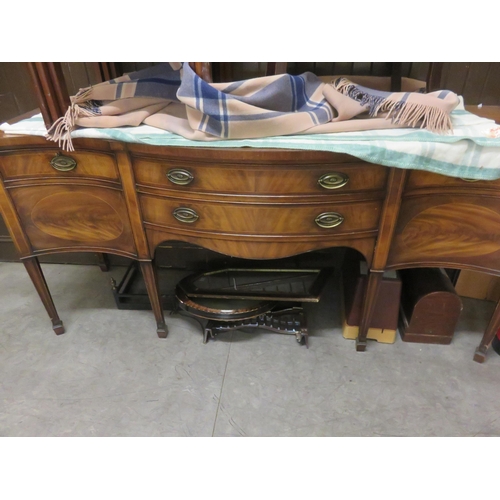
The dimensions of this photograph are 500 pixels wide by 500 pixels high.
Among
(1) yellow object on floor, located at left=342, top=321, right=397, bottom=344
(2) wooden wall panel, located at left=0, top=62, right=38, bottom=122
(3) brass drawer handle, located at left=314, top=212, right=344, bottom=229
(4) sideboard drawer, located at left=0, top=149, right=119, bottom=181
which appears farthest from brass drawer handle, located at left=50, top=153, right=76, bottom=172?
(1) yellow object on floor, located at left=342, top=321, right=397, bottom=344

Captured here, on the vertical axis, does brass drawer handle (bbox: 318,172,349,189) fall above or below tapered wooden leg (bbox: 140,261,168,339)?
above

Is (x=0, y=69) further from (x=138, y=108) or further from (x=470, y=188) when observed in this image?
(x=470, y=188)

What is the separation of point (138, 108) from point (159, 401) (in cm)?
93

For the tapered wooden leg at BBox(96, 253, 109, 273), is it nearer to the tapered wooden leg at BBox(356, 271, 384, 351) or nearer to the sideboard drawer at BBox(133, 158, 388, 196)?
the sideboard drawer at BBox(133, 158, 388, 196)

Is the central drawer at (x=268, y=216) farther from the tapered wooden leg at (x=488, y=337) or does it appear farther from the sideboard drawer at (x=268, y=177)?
the tapered wooden leg at (x=488, y=337)

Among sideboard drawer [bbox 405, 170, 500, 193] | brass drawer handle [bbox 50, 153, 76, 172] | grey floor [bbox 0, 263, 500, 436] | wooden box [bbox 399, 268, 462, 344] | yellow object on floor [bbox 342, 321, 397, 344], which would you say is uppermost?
brass drawer handle [bbox 50, 153, 76, 172]

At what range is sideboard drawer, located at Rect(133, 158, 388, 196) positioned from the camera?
3.18ft

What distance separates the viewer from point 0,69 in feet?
4.83

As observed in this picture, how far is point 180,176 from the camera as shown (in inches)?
40.4

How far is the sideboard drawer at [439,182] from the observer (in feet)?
3.25

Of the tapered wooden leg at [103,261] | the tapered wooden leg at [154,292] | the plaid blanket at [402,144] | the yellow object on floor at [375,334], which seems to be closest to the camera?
the plaid blanket at [402,144]

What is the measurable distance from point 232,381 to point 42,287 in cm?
79

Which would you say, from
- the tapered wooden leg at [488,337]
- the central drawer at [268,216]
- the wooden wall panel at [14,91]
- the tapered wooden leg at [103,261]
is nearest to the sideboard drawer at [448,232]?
the central drawer at [268,216]

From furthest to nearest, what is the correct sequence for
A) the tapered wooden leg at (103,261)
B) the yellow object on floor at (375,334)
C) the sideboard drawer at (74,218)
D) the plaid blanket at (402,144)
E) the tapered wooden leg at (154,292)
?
the tapered wooden leg at (103,261) → the yellow object on floor at (375,334) → the tapered wooden leg at (154,292) → the sideboard drawer at (74,218) → the plaid blanket at (402,144)
